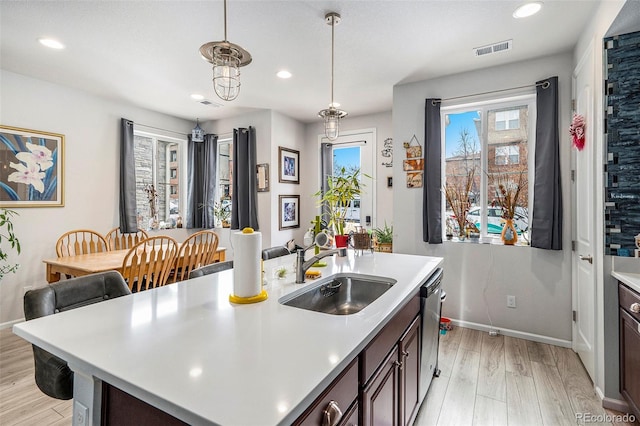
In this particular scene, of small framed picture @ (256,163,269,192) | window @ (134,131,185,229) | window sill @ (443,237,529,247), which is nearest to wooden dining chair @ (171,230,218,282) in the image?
small framed picture @ (256,163,269,192)

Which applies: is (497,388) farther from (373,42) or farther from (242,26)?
(242,26)

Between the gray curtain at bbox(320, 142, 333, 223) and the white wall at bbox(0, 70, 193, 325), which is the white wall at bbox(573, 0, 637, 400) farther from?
the white wall at bbox(0, 70, 193, 325)

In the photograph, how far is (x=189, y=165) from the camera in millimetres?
5336

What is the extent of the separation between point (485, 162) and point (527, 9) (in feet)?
4.80

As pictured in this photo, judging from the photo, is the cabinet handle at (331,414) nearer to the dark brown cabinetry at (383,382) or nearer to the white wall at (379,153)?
the dark brown cabinetry at (383,382)

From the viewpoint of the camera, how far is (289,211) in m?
5.12

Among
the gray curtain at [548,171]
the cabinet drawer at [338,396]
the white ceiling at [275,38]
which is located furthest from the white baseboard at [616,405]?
the white ceiling at [275,38]

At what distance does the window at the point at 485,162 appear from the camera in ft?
10.5

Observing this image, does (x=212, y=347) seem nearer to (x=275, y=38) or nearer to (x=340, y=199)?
(x=340, y=199)

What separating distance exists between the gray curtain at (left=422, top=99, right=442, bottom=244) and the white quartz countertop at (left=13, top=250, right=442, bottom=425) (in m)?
2.02

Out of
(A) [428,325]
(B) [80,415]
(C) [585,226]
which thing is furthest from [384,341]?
(C) [585,226]

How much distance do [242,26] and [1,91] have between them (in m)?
2.80

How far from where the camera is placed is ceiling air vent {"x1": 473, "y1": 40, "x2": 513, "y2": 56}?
2713 millimetres

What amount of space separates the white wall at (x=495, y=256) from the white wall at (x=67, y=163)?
3.71 m
